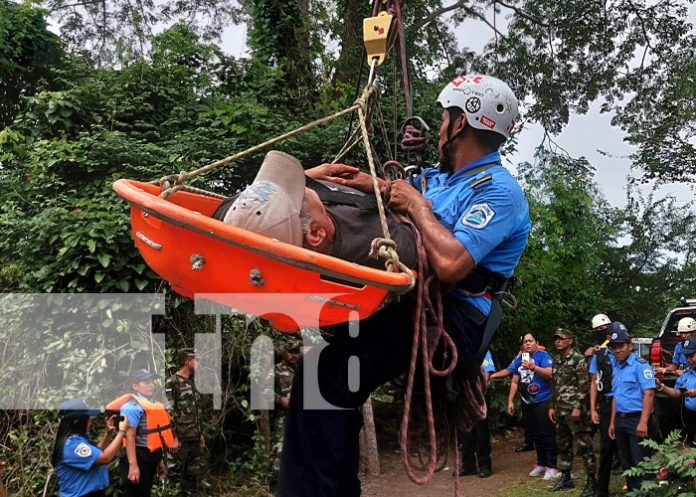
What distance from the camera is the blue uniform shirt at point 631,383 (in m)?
7.39

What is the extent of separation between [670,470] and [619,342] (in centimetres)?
199

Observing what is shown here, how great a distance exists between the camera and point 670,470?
18.7 feet

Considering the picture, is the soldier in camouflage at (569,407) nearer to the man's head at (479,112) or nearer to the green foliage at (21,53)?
the man's head at (479,112)

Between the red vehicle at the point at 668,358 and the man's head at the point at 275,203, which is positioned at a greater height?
the man's head at the point at 275,203

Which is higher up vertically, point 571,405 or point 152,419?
point 152,419

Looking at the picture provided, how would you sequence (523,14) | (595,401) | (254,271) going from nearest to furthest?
(254,271) < (595,401) < (523,14)

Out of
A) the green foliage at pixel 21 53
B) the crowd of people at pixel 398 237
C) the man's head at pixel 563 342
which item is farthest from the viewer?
the green foliage at pixel 21 53

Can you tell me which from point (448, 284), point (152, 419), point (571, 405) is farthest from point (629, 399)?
point (448, 284)

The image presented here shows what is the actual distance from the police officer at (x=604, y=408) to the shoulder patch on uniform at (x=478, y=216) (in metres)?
5.66

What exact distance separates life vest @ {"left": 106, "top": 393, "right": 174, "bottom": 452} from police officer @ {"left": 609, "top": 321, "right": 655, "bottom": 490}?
459cm

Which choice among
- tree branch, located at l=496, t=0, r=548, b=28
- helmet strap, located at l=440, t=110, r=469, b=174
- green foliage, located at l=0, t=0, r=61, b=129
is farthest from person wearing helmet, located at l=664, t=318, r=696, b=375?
green foliage, located at l=0, t=0, r=61, b=129

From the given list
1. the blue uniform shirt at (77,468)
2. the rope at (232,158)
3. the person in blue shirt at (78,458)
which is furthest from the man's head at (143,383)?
the rope at (232,158)

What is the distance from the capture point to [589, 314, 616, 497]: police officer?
8141 millimetres

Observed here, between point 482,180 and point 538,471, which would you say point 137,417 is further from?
point 538,471
